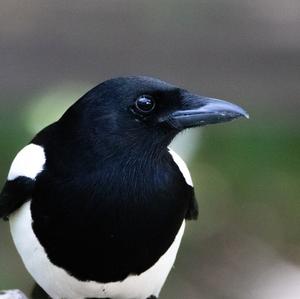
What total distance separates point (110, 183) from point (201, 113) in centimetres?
12

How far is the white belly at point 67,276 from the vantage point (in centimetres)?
98

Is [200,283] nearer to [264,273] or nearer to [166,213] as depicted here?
[264,273]

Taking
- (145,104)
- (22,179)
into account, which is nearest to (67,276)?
(22,179)

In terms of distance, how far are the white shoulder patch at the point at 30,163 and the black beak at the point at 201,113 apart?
154 mm

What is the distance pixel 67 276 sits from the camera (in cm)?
98

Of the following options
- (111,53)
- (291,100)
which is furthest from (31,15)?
(291,100)

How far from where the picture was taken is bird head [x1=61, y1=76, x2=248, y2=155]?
2.95ft

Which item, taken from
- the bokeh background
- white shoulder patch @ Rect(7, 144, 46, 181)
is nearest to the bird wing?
white shoulder patch @ Rect(7, 144, 46, 181)

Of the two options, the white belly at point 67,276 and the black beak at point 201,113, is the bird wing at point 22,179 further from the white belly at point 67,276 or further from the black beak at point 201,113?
the black beak at point 201,113

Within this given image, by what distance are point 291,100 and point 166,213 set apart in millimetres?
1042

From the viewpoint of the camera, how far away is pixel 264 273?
4.36 ft

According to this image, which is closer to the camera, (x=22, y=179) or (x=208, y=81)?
(x=22, y=179)

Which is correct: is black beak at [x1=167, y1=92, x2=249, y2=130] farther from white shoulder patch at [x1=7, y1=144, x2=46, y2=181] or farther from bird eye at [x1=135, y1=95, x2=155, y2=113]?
white shoulder patch at [x1=7, y1=144, x2=46, y2=181]

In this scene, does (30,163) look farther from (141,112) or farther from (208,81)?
(208,81)
